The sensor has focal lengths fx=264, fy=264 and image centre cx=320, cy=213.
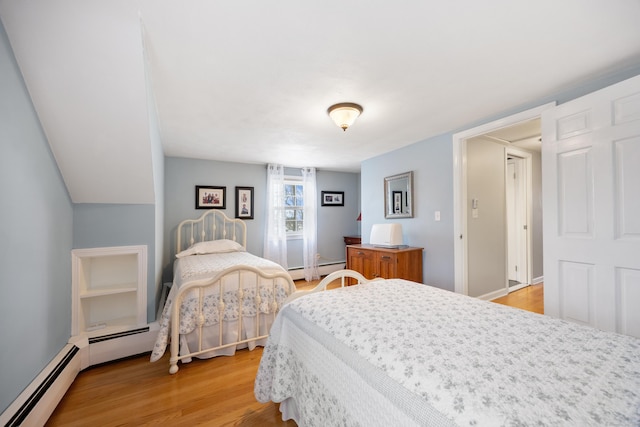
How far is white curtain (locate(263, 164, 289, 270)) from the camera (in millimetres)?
4629

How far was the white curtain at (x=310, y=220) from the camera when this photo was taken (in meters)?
4.99

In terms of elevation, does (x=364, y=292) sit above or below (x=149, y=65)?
below

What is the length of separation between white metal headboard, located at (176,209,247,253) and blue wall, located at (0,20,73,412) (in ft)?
6.90

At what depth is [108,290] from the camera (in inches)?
90.6

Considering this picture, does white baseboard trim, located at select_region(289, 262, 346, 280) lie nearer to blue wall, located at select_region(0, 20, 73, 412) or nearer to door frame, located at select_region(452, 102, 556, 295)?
door frame, located at select_region(452, 102, 556, 295)

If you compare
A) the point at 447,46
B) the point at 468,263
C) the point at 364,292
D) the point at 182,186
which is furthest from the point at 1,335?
the point at 468,263

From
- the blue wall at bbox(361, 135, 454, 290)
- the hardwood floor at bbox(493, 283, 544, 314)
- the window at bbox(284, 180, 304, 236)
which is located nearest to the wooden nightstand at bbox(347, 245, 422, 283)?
the blue wall at bbox(361, 135, 454, 290)

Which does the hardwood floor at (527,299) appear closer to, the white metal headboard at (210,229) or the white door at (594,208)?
the white door at (594,208)

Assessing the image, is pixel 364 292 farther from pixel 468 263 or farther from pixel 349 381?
pixel 468 263

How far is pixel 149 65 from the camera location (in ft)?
5.59

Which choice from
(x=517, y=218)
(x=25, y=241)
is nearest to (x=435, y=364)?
(x=25, y=241)

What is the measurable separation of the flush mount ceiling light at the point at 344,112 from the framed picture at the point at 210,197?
107 inches

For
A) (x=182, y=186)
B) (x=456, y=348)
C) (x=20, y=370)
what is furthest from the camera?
(x=182, y=186)

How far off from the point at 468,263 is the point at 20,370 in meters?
3.73
